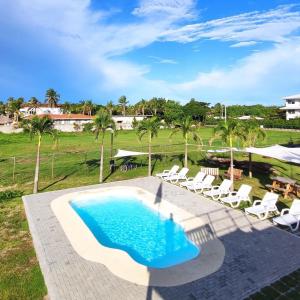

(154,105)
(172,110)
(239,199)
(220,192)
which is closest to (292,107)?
(172,110)

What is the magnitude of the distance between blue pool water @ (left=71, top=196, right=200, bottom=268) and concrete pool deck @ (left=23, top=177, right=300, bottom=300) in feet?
2.83

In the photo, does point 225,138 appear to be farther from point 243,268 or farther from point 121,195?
point 243,268

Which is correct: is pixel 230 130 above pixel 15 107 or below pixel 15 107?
below

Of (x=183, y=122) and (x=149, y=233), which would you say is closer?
(x=149, y=233)

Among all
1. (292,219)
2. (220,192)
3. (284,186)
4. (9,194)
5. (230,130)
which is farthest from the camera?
(9,194)

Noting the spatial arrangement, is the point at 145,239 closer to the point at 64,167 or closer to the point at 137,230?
the point at 137,230

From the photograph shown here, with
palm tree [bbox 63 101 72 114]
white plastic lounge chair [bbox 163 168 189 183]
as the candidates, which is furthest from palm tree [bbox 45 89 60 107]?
white plastic lounge chair [bbox 163 168 189 183]

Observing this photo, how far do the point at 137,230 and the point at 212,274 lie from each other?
16.3 feet

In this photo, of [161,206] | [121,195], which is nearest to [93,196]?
[121,195]

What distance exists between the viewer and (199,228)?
11242 mm

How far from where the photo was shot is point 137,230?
1239 centimetres

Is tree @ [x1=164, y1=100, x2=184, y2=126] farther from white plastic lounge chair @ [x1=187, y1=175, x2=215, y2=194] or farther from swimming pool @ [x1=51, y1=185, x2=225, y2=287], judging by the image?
swimming pool @ [x1=51, y1=185, x2=225, y2=287]

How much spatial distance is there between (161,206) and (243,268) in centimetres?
651

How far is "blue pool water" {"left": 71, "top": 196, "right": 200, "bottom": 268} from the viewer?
9.96 m
